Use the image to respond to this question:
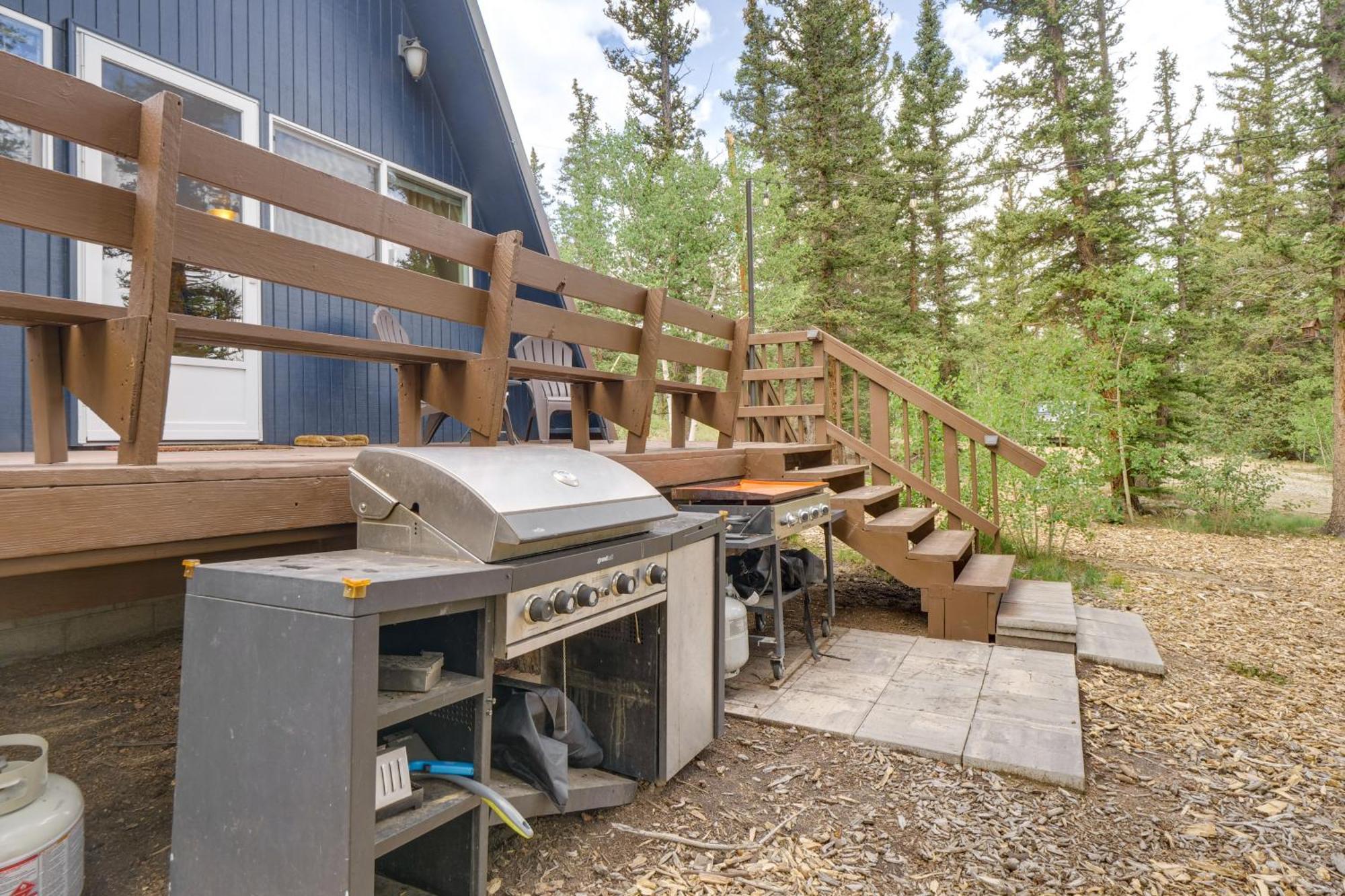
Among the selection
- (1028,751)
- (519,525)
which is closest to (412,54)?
(519,525)

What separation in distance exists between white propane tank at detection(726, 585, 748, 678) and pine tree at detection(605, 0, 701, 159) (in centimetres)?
1521

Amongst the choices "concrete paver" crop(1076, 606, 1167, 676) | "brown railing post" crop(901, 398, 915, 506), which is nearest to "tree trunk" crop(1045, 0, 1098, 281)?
"brown railing post" crop(901, 398, 915, 506)

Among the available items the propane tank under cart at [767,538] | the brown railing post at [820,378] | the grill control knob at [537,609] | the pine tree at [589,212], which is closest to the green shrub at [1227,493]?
the brown railing post at [820,378]

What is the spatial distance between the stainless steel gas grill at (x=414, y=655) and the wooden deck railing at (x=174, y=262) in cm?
49

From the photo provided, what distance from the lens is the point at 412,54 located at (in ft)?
18.1

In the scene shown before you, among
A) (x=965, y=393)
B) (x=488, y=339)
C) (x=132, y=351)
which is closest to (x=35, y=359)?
(x=132, y=351)

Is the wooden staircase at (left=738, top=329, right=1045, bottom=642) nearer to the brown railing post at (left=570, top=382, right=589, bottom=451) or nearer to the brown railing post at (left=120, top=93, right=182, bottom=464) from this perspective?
the brown railing post at (left=570, top=382, right=589, bottom=451)

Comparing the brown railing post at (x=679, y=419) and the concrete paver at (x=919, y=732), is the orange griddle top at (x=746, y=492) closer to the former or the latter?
the brown railing post at (x=679, y=419)

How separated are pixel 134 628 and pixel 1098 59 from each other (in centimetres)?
1525

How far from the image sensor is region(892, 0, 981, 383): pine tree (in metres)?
16.9

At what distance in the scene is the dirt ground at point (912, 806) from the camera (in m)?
2.01

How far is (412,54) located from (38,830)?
572 centimetres

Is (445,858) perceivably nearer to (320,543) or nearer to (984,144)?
(320,543)

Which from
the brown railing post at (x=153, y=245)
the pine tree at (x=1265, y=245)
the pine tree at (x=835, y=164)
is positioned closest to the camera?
the brown railing post at (x=153, y=245)
